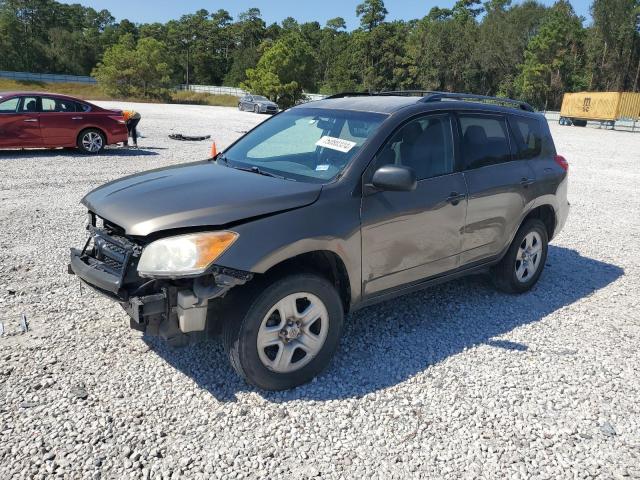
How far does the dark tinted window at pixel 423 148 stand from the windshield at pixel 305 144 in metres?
0.20

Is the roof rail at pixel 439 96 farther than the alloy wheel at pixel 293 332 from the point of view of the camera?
Yes

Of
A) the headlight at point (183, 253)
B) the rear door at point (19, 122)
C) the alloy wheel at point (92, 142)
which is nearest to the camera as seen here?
the headlight at point (183, 253)

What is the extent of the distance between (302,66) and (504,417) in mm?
59900

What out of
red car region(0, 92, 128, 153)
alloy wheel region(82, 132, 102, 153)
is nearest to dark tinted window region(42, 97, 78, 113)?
red car region(0, 92, 128, 153)

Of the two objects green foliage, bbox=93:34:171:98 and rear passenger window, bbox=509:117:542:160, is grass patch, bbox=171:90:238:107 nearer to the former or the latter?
green foliage, bbox=93:34:171:98

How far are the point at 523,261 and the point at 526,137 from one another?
123 cm

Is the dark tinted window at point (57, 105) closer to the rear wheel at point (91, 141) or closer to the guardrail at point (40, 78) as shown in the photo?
the rear wheel at point (91, 141)

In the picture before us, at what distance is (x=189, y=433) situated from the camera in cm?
298

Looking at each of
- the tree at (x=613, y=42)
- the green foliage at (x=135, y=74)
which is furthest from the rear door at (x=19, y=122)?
the tree at (x=613, y=42)

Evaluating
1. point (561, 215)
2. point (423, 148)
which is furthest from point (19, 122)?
point (561, 215)

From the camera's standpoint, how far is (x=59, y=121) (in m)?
12.8

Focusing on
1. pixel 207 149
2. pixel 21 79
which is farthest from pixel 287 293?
pixel 21 79

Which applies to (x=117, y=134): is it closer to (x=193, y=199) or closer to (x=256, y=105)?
(x=193, y=199)

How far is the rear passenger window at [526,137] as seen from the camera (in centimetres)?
507
